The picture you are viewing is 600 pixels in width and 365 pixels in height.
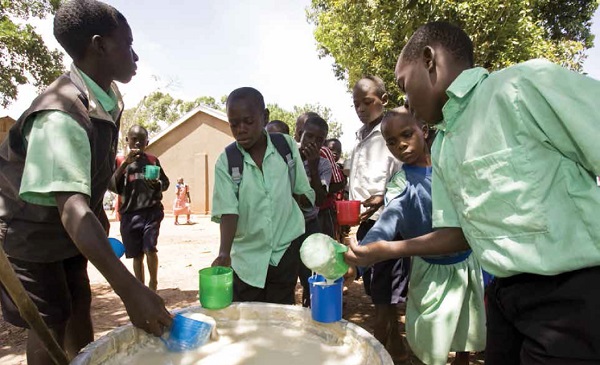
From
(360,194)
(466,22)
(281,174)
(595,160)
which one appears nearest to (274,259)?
(281,174)

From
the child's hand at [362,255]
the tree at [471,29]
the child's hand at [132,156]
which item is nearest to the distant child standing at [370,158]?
the child's hand at [362,255]

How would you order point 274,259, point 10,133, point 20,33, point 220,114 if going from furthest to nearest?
1. point 220,114
2. point 20,33
3. point 274,259
4. point 10,133

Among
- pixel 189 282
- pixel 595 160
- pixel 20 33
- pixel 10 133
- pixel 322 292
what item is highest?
pixel 20 33

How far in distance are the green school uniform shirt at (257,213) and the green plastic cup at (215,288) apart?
1.95 ft

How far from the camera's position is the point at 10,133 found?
159 cm

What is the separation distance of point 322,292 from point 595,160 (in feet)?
3.45

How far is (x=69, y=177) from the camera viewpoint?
1.38m

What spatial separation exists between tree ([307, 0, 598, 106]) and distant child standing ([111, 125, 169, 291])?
465 cm

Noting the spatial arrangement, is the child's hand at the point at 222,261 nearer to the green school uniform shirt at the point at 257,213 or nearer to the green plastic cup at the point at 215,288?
the green school uniform shirt at the point at 257,213

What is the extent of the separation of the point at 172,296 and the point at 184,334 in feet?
11.6

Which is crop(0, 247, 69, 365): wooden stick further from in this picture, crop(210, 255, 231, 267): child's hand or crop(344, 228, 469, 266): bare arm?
crop(344, 228, 469, 266): bare arm

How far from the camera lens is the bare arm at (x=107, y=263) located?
1.32 m

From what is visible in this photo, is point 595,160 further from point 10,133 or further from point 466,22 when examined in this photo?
point 466,22

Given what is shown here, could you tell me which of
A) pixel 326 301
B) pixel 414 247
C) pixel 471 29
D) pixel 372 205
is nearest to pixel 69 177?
pixel 326 301
